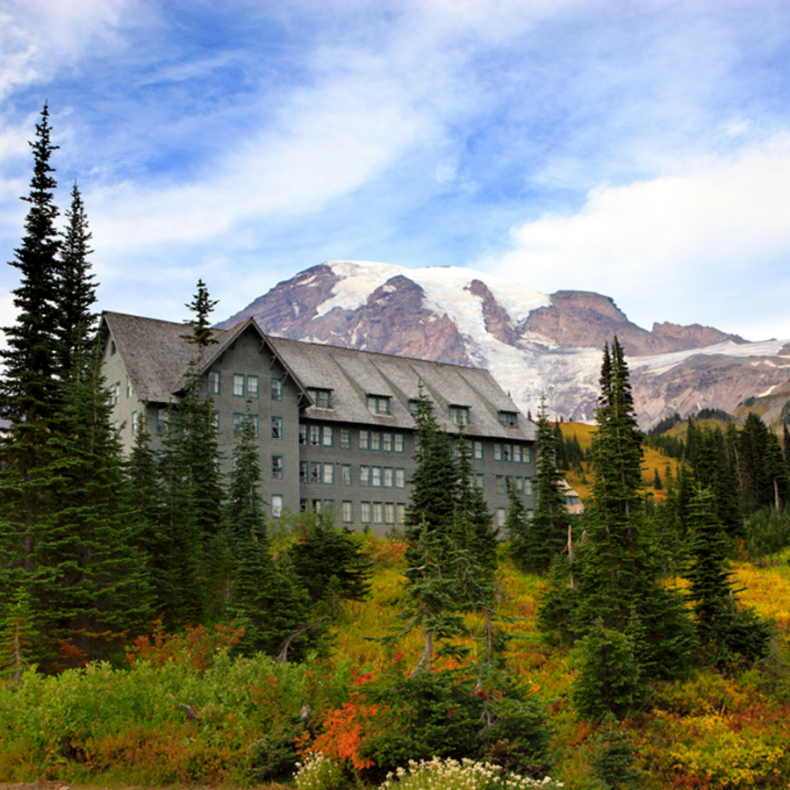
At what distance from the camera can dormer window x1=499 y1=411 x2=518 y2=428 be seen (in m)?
67.9

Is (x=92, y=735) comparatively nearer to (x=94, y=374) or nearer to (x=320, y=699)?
(x=320, y=699)

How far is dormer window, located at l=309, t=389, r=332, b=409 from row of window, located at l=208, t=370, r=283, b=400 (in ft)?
14.0

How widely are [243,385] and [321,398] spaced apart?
7.56 metres

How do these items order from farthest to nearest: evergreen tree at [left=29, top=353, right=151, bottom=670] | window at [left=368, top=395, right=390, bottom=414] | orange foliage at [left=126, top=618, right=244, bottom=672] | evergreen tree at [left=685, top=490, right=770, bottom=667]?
window at [left=368, top=395, right=390, bottom=414] < evergreen tree at [left=685, top=490, right=770, bottom=667] < evergreen tree at [left=29, top=353, right=151, bottom=670] < orange foliage at [left=126, top=618, right=244, bottom=672]

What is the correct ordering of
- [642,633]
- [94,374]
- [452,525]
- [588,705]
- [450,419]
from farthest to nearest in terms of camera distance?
1. [450,419]
2. [452,525]
3. [94,374]
4. [642,633]
5. [588,705]

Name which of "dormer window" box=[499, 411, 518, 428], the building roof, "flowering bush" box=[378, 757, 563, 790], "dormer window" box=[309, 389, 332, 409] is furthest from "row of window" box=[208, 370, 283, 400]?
"flowering bush" box=[378, 757, 563, 790]

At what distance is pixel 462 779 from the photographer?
11430mm

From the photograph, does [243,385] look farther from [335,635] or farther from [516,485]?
[335,635]

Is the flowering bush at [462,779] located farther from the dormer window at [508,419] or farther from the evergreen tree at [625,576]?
the dormer window at [508,419]

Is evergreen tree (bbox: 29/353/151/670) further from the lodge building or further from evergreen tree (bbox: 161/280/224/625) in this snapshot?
the lodge building

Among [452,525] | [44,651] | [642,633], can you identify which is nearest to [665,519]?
[452,525]

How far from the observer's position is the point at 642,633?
72.9 ft

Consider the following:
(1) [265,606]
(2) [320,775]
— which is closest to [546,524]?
(1) [265,606]

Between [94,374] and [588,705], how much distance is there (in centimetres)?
2031
